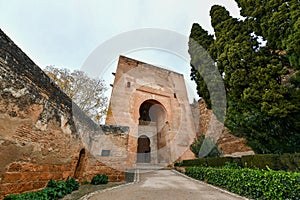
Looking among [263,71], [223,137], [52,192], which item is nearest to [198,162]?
[223,137]

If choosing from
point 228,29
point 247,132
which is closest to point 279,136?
point 247,132

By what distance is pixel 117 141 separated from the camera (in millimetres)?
7262

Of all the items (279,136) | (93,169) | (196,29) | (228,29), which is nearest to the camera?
(279,136)

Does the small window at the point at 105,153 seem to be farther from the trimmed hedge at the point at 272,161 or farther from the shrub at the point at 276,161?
the shrub at the point at 276,161

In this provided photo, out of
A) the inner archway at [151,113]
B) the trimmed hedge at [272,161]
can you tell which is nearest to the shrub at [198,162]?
the trimmed hedge at [272,161]

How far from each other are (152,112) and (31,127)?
13.0 meters

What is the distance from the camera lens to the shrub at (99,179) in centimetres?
604

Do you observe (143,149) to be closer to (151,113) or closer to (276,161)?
(151,113)

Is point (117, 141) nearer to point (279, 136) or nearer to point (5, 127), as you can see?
point (5, 127)

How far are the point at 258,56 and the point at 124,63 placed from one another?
424 inches

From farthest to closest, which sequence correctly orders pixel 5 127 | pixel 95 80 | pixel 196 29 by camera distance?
pixel 95 80
pixel 196 29
pixel 5 127

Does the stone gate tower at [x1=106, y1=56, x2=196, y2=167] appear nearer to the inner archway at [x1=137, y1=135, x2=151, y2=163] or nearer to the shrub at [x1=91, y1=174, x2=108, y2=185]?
the inner archway at [x1=137, y1=135, x2=151, y2=163]

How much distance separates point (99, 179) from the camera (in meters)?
6.15

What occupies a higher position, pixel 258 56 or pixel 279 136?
pixel 258 56
